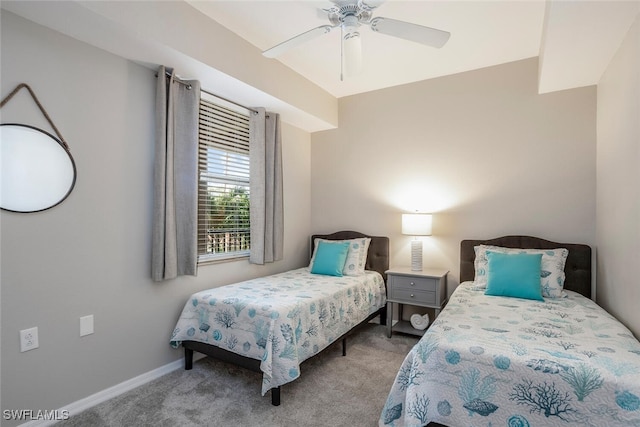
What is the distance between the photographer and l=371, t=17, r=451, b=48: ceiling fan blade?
182 cm

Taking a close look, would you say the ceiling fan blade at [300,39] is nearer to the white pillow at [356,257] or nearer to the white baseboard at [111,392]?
the white pillow at [356,257]

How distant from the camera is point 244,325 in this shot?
2219 mm

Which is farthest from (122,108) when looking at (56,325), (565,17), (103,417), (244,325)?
(565,17)

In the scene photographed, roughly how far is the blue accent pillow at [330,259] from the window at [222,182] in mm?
756

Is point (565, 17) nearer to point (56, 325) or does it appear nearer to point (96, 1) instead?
point (96, 1)

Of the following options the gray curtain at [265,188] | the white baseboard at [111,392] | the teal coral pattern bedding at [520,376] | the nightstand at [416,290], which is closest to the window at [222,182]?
the gray curtain at [265,188]

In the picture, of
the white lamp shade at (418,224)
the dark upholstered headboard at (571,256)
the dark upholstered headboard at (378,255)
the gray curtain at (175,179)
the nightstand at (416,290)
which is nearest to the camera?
the gray curtain at (175,179)

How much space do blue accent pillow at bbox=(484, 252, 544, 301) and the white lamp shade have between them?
0.74 metres

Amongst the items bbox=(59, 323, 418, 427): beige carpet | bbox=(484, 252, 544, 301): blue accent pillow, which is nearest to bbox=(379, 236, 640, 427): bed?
bbox=(484, 252, 544, 301): blue accent pillow

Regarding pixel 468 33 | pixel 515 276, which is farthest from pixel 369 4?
pixel 515 276

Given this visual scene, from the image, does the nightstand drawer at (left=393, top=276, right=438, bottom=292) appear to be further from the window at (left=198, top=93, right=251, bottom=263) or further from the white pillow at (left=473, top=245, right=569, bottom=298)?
the window at (left=198, top=93, right=251, bottom=263)

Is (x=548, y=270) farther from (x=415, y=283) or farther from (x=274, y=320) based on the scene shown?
(x=274, y=320)

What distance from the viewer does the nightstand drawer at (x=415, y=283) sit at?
10.1 ft

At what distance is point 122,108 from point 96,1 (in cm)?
67
